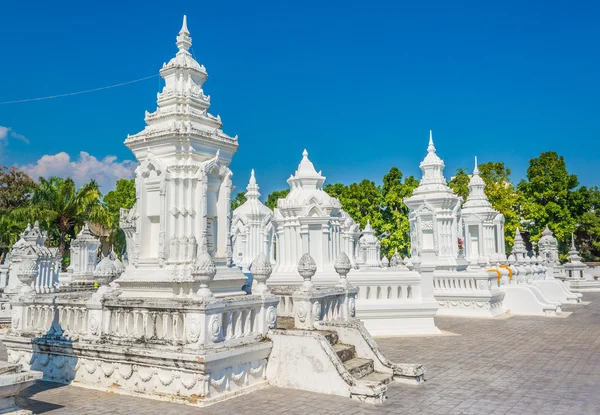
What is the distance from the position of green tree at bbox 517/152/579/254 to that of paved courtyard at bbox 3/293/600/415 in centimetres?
3495

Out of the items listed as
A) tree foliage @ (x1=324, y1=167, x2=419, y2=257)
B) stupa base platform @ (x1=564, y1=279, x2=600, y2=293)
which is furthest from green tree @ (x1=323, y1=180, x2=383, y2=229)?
stupa base platform @ (x1=564, y1=279, x2=600, y2=293)

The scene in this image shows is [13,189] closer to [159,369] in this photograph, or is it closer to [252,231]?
[252,231]

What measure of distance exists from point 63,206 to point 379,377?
3135 cm

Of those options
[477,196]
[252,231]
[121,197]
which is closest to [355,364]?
[477,196]

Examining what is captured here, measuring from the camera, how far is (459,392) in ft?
29.5

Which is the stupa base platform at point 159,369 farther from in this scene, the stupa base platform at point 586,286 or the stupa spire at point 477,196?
the stupa base platform at point 586,286

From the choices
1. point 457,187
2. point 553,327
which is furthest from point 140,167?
point 457,187

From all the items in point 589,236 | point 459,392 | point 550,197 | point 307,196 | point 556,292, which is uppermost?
point 550,197

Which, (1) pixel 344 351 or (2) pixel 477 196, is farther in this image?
(2) pixel 477 196

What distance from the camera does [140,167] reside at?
37.2 feet

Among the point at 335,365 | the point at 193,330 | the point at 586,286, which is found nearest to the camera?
the point at 193,330

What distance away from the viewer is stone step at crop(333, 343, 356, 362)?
972 cm

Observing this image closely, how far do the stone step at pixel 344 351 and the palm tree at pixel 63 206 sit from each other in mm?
29354

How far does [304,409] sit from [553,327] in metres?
13.3
